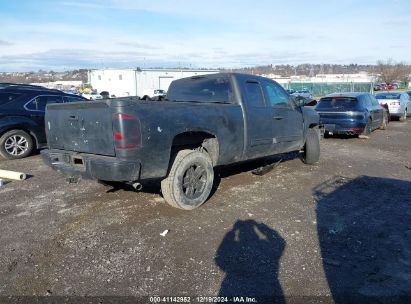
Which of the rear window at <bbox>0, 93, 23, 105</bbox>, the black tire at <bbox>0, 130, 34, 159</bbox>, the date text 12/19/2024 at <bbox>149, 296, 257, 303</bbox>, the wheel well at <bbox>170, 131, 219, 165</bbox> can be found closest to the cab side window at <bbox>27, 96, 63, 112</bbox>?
the rear window at <bbox>0, 93, 23, 105</bbox>

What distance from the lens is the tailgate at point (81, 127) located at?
4.28 meters

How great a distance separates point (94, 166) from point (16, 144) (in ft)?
18.5

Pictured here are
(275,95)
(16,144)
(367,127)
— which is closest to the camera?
(275,95)

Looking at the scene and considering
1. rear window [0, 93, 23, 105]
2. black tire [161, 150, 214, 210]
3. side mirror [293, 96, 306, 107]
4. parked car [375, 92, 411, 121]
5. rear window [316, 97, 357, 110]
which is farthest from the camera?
parked car [375, 92, 411, 121]

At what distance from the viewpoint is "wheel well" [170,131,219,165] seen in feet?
16.4

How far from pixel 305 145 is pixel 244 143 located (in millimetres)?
2725

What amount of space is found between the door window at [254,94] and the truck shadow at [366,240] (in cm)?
180

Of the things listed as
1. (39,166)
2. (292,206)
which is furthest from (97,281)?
(39,166)

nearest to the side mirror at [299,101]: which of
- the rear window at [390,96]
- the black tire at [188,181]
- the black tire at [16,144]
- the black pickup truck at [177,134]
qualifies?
the black pickup truck at [177,134]

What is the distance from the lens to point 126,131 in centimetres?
415

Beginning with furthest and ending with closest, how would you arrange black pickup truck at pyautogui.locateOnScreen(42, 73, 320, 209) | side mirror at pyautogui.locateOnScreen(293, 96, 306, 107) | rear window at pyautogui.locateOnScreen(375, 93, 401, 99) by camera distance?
rear window at pyautogui.locateOnScreen(375, 93, 401, 99) → side mirror at pyautogui.locateOnScreen(293, 96, 306, 107) → black pickup truck at pyautogui.locateOnScreen(42, 73, 320, 209)

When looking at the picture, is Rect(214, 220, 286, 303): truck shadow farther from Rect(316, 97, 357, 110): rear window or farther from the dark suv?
Rect(316, 97, 357, 110): rear window

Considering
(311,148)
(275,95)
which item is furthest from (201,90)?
(311,148)

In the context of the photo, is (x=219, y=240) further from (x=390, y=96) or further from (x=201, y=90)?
(x=390, y=96)
